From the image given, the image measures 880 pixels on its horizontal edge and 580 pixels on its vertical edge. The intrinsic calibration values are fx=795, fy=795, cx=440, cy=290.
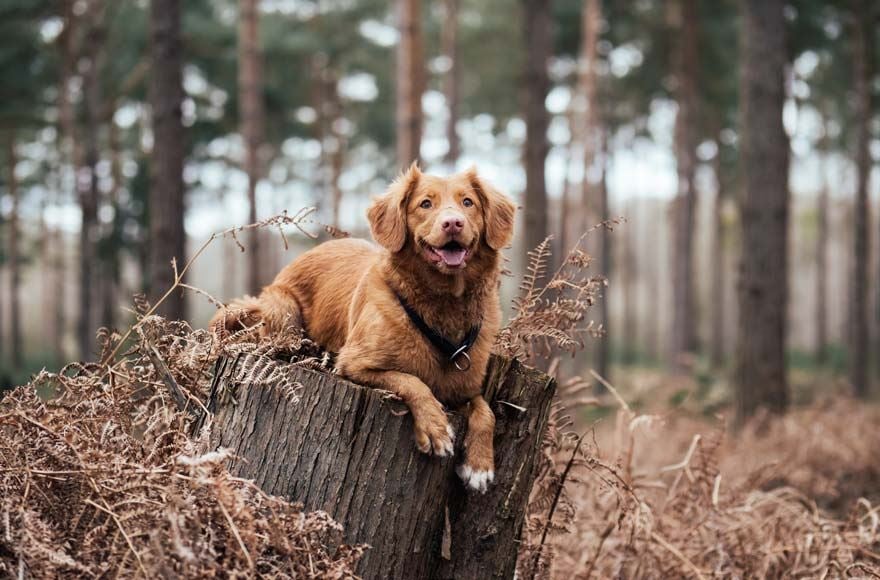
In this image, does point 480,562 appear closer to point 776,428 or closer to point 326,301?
point 326,301

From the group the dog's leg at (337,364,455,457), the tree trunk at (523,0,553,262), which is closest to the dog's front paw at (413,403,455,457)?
the dog's leg at (337,364,455,457)

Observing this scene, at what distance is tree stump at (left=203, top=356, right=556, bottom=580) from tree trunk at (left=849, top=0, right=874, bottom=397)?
60.1ft

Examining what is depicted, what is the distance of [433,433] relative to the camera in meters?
3.39

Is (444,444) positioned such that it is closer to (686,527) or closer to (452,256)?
(452,256)

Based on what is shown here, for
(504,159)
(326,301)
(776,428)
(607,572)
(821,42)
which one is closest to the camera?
(326,301)

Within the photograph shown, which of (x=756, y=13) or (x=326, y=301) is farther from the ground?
(x=756, y=13)

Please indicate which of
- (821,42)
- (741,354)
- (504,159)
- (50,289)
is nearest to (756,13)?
(741,354)

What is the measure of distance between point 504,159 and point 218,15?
867 inches

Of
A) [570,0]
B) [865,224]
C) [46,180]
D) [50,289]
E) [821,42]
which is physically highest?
[570,0]

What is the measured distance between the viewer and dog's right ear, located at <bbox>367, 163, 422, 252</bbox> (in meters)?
3.89

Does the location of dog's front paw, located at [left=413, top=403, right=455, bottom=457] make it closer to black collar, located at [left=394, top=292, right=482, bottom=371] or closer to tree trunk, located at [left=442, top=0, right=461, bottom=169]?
black collar, located at [left=394, top=292, right=482, bottom=371]

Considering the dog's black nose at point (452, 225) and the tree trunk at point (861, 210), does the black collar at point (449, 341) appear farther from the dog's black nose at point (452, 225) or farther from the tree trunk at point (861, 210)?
the tree trunk at point (861, 210)

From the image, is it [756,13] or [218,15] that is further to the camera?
[218,15]

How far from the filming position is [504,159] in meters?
44.4
